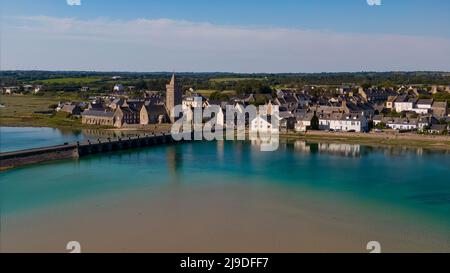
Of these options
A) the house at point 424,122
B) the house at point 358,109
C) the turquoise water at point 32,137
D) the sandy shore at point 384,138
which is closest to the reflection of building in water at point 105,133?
the turquoise water at point 32,137

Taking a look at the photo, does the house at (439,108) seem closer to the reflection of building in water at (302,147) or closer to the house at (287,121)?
the house at (287,121)

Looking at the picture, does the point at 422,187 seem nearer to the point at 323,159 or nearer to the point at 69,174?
the point at 323,159

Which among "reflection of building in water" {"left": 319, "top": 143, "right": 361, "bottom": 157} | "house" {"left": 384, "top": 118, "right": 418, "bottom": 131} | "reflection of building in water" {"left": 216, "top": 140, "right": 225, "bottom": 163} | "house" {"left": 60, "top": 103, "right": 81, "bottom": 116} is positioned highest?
"house" {"left": 60, "top": 103, "right": 81, "bottom": 116}

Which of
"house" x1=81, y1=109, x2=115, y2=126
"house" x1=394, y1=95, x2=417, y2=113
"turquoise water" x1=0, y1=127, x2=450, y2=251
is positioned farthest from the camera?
"house" x1=394, y1=95, x2=417, y2=113

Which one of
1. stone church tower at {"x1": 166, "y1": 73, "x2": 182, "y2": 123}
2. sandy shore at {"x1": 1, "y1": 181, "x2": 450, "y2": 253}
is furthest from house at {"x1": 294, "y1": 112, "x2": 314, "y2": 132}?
sandy shore at {"x1": 1, "y1": 181, "x2": 450, "y2": 253}

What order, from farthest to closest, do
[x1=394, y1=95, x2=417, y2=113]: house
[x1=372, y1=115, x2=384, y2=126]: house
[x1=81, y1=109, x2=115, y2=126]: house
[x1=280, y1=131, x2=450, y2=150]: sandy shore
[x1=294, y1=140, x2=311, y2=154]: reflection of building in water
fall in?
[x1=394, y1=95, x2=417, y2=113]: house < [x1=81, y1=109, x2=115, y2=126]: house < [x1=372, y1=115, x2=384, y2=126]: house < [x1=280, y1=131, x2=450, y2=150]: sandy shore < [x1=294, y1=140, x2=311, y2=154]: reflection of building in water

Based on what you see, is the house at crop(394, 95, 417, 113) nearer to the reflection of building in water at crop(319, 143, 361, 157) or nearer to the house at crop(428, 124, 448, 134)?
the house at crop(428, 124, 448, 134)
